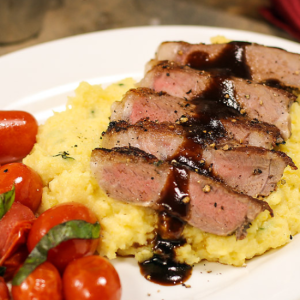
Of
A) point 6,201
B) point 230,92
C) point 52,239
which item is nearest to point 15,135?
point 6,201

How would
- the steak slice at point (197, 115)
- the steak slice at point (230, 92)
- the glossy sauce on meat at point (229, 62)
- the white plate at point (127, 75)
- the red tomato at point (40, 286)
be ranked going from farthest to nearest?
the glossy sauce on meat at point (229, 62), the steak slice at point (230, 92), the steak slice at point (197, 115), the white plate at point (127, 75), the red tomato at point (40, 286)

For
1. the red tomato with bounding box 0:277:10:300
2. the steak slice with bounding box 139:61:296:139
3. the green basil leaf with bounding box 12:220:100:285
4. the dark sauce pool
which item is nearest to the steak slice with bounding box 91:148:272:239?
the dark sauce pool

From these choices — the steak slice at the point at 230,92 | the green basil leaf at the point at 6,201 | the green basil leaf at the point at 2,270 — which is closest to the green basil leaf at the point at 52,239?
the green basil leaf at the point at 2,270

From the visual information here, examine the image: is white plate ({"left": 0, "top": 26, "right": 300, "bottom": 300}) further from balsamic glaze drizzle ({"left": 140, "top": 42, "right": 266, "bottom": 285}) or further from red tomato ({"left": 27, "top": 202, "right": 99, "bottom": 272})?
red tomato ({"left": 27, "top": 202, "right": 99, "bottom": 272})

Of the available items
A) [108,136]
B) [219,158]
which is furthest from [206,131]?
[108,136]

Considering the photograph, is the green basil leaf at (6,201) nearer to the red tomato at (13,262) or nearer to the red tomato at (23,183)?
the red tomato at (23,183)

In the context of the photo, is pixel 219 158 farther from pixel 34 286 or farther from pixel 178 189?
pixel 34 286
